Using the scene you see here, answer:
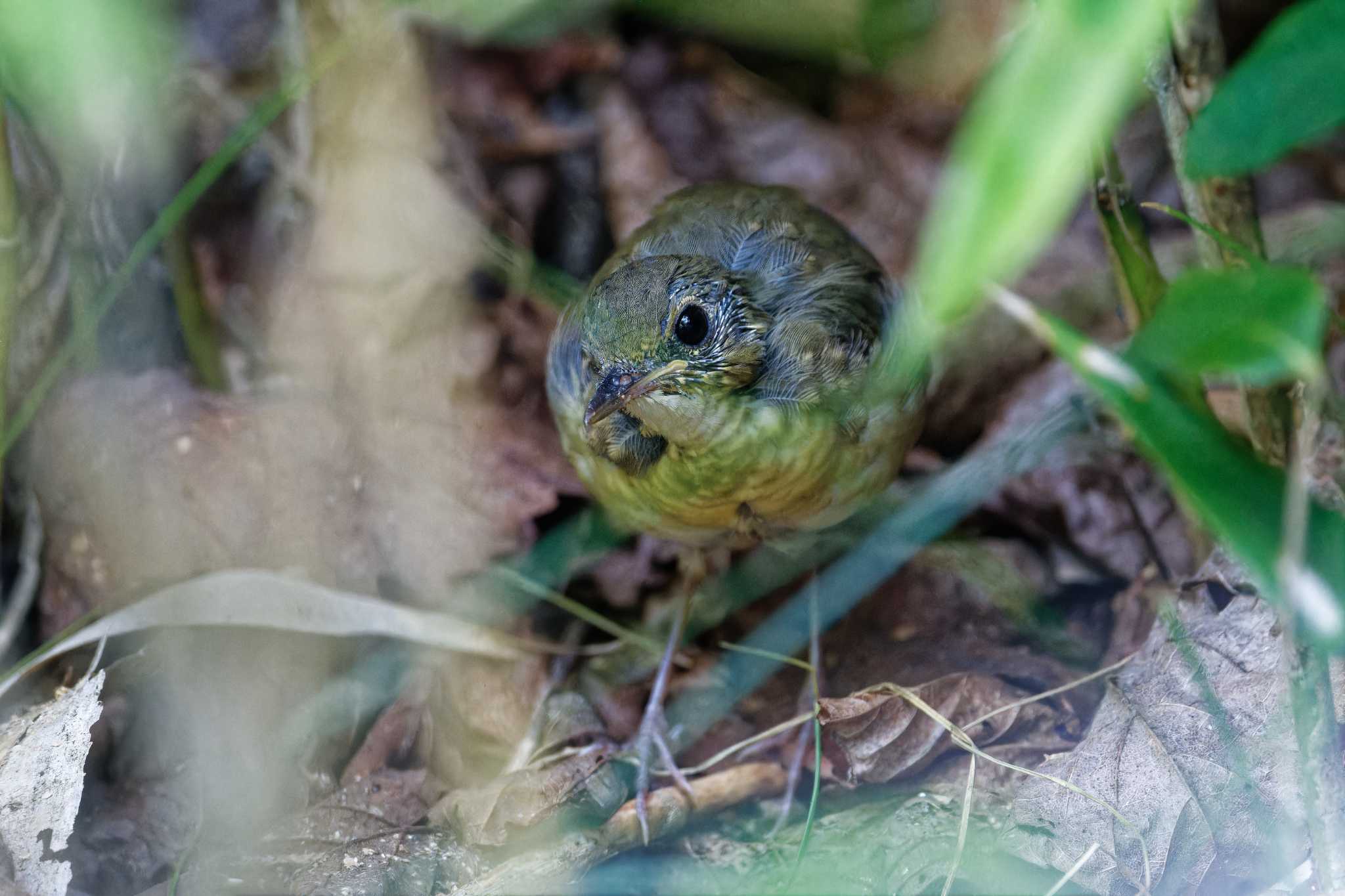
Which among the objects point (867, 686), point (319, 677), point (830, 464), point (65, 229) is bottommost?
point (319, 677)

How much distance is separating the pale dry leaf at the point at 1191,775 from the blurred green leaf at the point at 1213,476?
3.02ft

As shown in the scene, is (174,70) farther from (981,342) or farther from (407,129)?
(981,342)

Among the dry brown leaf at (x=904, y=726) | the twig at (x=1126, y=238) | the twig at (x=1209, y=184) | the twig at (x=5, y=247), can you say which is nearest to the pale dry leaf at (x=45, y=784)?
the twig at (x=5, y=247)

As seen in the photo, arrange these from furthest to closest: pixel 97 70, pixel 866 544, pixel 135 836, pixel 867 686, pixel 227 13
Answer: pixel 227 13
pixel 866 544
pixel 867 686
pixel 135 836
pixel 97 70

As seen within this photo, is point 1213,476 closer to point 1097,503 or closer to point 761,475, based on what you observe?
point 761,475

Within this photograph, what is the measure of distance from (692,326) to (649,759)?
142 centimetres

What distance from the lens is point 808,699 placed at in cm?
408

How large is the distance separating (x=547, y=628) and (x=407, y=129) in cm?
221

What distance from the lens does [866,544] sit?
4480mm

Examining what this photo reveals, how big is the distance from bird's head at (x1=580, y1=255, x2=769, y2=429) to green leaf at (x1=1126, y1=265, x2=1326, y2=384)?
1679 millimetres

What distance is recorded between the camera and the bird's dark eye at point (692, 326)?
338 centimetres

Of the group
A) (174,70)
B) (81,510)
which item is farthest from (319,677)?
(174,70)

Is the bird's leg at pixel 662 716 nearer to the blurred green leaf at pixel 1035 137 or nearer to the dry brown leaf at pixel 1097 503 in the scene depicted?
the dry brown leaf at pixel 1097 503

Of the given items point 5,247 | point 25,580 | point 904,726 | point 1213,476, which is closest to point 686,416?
point 904,726
